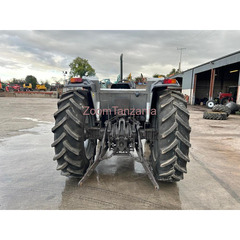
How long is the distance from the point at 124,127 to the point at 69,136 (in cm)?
89

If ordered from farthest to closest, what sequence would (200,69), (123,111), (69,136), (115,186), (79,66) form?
(79,66) < (200,69) < (123,111) < (115,186) < (69,136)

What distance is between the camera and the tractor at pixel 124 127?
2680 mm

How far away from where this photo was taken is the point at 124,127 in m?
3.06

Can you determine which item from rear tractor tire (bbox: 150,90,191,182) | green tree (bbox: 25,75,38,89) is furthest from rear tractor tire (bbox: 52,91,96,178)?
green tree (bbox: 25,75,38,89)

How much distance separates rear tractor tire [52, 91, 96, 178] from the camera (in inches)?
108

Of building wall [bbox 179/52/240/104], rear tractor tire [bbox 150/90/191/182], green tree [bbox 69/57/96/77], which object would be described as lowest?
rear tractor tire [bbox 150/90/191/182]

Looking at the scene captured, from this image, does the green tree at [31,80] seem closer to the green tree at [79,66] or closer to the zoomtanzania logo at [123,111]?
the green tree at [79,66]

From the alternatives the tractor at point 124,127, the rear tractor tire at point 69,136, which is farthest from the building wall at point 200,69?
the rear tractor tire at point 69,136

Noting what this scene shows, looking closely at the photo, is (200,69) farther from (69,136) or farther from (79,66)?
(79,66)

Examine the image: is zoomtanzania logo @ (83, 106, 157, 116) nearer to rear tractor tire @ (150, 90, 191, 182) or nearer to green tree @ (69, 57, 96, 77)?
rear tractor tire @ (150, 90, 191, 182)

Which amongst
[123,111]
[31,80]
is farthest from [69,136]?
[31,80]

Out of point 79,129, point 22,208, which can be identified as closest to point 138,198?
point 79,129

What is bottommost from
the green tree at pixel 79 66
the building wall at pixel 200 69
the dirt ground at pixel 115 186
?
the dirt ground at pixel 115 186

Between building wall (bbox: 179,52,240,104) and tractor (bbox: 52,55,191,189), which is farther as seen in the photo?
building wall (bbox: 179,52,240,104)
